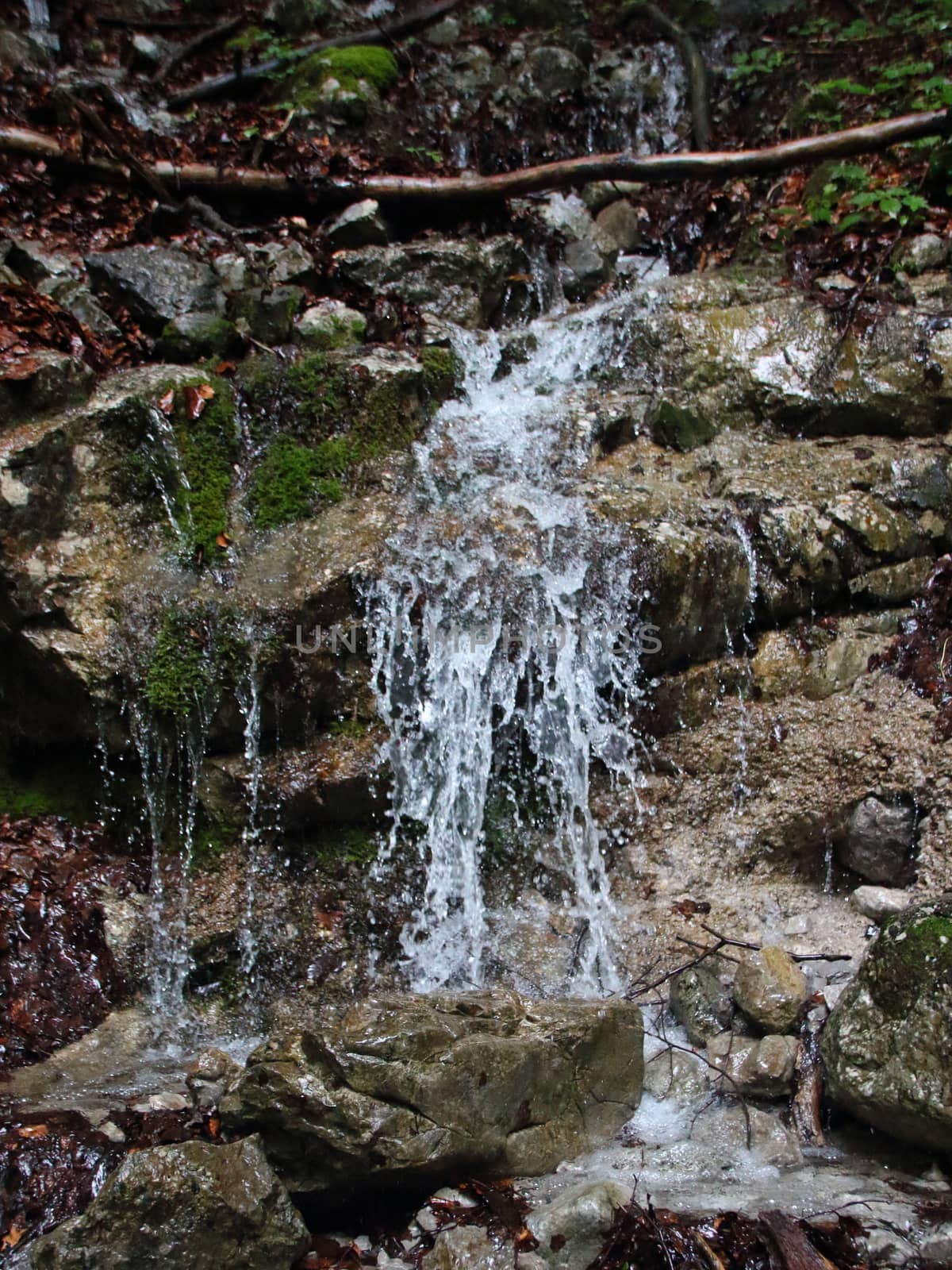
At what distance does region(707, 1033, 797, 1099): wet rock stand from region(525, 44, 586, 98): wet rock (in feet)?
34.9

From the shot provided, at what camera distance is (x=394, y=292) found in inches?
288

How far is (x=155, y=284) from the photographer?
6613 mm

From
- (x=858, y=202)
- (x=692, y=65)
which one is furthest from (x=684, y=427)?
(x=692, y=65)

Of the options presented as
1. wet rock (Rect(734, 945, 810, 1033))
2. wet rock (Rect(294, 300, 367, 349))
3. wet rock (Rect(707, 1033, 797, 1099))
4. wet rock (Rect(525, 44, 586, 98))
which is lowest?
wet rock (Rect(707, 1033, 797, 1099))

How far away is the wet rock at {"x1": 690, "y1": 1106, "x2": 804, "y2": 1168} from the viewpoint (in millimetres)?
3477

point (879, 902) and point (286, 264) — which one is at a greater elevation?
point (286, 264)

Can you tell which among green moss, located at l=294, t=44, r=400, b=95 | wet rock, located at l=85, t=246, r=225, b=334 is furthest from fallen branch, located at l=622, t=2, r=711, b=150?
wet rock, located at l=85, t=246, r=225, b=334

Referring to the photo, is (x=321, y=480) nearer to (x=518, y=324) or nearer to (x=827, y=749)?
(x=518, y=324)

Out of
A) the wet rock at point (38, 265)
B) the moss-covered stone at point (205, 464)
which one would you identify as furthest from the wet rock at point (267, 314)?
the wet rock at point (38, 265)

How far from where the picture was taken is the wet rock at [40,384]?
5.29 meters

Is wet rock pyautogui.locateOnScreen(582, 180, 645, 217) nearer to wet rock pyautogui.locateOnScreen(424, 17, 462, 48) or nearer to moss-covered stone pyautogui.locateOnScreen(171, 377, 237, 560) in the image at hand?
wet rock pyautogui.locateOnScreen(424, 17, 462, 48)

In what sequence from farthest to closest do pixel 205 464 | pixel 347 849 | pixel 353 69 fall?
pixel 353 69 < pixel 205 464 < pixel 347 849

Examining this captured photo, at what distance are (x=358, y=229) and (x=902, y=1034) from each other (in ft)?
23.5

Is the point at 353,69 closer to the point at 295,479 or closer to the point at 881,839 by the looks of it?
the point at 295,479
